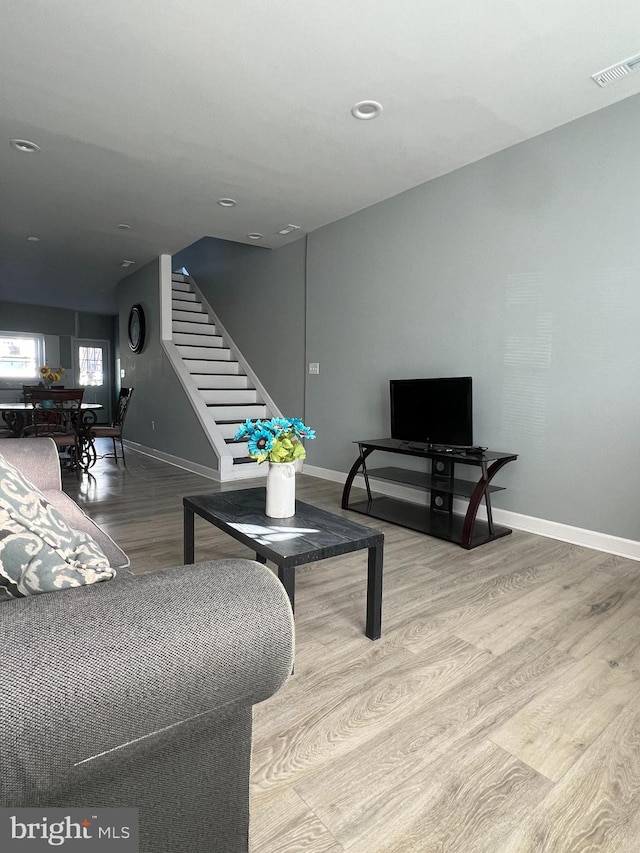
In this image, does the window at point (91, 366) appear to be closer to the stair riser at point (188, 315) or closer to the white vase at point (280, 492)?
the stair riser at point (188, 315)

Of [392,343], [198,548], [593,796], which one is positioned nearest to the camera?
[593,796]

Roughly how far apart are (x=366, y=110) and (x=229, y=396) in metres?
4.08

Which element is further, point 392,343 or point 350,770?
point 392,343

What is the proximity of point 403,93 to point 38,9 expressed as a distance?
187 centimetres

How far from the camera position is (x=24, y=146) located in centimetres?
354

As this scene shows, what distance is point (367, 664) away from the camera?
1861 mm

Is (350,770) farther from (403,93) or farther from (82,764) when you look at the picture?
(403,93)

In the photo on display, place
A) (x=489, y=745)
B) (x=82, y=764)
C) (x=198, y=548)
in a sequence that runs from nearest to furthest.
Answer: (x=82, y=764) < (x=489, y=745) < (x=198, y=548)

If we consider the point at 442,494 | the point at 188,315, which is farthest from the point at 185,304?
the point at 442,494

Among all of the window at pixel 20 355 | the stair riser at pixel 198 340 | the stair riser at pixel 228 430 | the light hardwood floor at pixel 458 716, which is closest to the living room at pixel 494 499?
the light hardwood floor at pixel 458 716

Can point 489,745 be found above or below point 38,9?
below

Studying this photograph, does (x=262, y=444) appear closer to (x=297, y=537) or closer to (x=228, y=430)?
(x=297, y=537)

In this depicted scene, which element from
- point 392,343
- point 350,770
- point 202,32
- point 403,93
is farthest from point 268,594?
point 392,343

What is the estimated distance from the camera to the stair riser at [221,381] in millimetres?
6496
